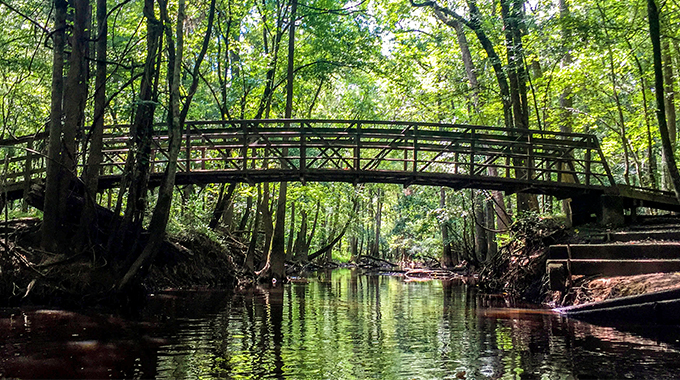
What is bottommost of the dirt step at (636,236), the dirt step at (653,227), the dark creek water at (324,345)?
the dark creek water at (324,345)

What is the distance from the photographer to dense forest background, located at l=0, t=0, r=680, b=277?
1120 centimetres

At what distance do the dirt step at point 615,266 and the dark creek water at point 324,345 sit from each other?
1.66m

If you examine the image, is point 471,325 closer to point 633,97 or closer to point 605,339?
point 605,339

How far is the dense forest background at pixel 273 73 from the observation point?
11.2 metres

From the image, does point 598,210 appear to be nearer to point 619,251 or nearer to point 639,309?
point 619,251

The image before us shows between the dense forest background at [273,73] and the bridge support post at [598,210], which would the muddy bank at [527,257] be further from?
the dense forest background at [273,73]

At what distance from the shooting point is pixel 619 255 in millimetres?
11539

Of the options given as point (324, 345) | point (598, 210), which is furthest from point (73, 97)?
point (598, 210)

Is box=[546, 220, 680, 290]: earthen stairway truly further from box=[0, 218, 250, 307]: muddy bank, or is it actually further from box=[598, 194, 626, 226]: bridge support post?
box=[0, 218, 250, 307]: muddy bank

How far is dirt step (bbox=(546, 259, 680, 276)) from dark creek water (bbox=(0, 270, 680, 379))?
5.43ft

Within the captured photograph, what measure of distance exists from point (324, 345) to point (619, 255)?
24.9 feet

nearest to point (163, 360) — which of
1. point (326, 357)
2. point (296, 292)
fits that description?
point (326, 357)

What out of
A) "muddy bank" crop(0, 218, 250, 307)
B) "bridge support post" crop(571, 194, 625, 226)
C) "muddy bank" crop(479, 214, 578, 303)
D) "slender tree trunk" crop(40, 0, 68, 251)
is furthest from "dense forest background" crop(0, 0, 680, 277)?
"muddy bank" crop(479, 214, 578, 303)

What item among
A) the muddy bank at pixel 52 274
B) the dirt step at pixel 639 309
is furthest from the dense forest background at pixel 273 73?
the dirt step at pixel 639 309
